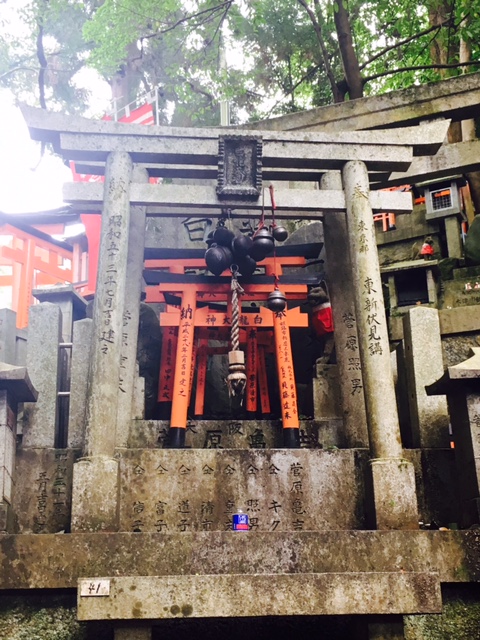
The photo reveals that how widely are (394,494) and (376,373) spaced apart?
50.0 inches

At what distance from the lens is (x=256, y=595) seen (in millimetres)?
4762

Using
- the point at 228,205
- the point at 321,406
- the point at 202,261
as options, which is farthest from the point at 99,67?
the point at 321,406

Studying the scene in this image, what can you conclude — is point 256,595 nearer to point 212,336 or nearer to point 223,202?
point 223,202

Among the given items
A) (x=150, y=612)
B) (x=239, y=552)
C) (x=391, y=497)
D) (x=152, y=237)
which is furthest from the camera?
(x=152, y=237)

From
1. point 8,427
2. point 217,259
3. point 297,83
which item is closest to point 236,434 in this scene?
point 217,259

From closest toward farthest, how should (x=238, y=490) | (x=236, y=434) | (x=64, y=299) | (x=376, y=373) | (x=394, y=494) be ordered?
(x=394, y=494) < (x=238, y=490) < (x=376, y=373) < (x=236, y=434) < (x=64, y=299)

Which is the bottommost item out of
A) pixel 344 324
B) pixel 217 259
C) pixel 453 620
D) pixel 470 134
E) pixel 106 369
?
pixel 453 620

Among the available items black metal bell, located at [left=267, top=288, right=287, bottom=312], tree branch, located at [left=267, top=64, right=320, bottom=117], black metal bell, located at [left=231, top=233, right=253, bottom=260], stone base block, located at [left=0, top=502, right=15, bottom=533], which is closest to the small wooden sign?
stone base block, located at [left=0, top=502, right=15, bottom=533]

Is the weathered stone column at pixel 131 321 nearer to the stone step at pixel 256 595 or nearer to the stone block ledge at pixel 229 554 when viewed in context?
the stone block ledge at pixel 229 554

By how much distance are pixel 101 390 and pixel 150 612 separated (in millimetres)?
2604

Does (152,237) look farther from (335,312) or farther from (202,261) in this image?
(335,312)

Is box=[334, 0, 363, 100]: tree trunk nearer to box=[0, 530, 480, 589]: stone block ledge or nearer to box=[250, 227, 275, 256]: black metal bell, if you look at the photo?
box=[250, 227, 275, 256]: black metal bell

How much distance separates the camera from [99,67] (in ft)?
65.4

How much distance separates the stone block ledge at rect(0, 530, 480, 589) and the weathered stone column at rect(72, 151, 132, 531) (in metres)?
0.47
